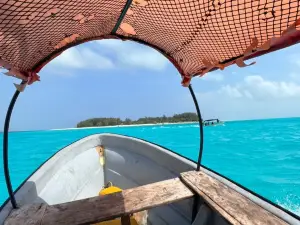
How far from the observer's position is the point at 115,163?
3750 mm

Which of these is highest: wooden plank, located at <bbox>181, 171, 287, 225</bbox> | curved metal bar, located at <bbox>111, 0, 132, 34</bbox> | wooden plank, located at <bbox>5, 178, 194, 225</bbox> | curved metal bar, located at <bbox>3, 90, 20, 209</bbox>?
curved metal bar, located at <bbox>111, 0, 132, 34</bbox>

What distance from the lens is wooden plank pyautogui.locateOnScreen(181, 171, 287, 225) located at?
139cm

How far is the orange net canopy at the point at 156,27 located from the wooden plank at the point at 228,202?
0.91 metres

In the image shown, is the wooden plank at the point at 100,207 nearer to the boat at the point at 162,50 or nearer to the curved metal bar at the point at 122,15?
the boat at the point at 162,50

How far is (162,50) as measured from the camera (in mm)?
2037

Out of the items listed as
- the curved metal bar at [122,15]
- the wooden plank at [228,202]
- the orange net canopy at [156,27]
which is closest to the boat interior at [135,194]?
the wooden plank at [228,202]

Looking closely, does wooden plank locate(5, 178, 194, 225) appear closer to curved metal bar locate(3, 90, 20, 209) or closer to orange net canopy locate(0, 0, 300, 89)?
curved metal bar locate(3, 90, 20, 209)

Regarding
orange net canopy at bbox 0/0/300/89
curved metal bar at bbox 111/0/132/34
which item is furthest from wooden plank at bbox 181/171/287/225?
curved metal bar at bbox 111/0/132/34

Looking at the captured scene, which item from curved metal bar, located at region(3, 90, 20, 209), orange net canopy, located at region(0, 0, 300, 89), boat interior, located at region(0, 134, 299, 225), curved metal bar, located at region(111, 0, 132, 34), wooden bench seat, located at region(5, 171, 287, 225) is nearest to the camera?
orange net canopy, located at region(0, 0, 300, 89)

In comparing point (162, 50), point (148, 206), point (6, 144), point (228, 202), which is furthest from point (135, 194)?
point (162, 50)

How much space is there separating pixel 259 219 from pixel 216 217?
46cm

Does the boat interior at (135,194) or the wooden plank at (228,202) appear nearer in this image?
the wooden plank at (228,202)

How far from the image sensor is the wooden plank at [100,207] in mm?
1604

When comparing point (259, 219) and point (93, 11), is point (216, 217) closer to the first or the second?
point (259, 219)
